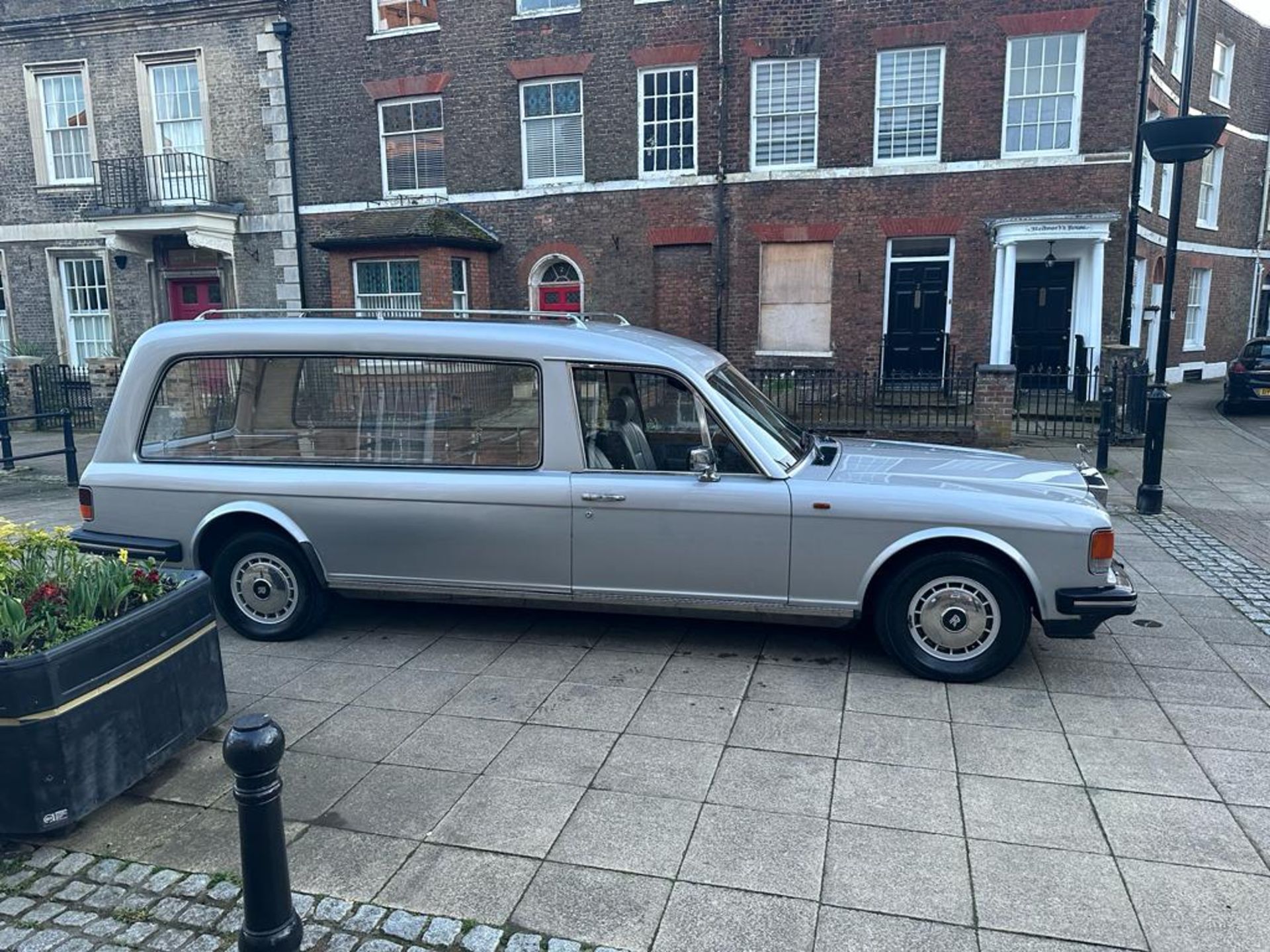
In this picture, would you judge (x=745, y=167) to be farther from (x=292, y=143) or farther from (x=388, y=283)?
(x=292, y=143)

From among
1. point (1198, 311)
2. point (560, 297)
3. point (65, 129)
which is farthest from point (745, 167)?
point (65, 129)

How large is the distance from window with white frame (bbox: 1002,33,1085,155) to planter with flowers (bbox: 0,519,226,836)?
1628cm

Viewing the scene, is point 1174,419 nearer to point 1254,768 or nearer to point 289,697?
point 1254,768

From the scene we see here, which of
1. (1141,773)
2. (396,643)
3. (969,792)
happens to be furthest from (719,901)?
(396,643)

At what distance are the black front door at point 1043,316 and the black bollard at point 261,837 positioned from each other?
1690 centimetres

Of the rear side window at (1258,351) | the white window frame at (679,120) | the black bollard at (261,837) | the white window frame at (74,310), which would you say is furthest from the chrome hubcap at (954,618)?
the white window frame at (74,310)

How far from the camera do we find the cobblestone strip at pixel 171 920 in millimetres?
2932

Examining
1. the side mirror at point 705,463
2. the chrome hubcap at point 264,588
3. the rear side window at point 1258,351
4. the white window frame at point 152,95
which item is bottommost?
the chrome hubcap at point 264,588

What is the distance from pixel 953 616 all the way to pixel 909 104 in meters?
14.2

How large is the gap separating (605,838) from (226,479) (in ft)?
11.5

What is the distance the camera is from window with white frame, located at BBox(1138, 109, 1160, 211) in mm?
18281

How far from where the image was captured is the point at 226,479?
5535mm

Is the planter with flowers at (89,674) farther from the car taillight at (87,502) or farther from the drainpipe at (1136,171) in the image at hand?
the drainpipe at (1136,171)

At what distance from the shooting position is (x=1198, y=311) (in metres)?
24.0
